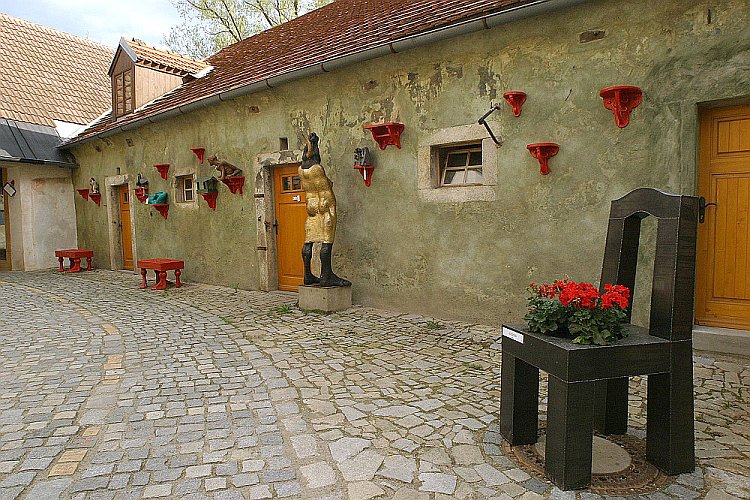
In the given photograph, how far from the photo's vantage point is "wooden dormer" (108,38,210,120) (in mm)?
10797

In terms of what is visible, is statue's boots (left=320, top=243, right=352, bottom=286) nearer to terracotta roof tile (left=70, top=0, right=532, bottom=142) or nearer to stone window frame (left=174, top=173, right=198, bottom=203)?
terracotta roof tile (left=70, top=0, right=532, bottom=142)

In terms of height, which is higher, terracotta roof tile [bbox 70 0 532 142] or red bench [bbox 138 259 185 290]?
terracotta roof tile [bbox 70 0 532 142]

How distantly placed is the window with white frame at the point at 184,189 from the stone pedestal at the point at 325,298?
164 inches

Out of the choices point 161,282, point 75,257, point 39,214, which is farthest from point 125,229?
point 161,282

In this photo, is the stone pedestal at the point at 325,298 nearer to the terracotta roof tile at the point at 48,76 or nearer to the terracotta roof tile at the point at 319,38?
the terracotta roof tile at the point at 319,38

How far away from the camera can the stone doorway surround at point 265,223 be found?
7938 mm

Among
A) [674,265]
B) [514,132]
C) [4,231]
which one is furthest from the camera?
[4,231]

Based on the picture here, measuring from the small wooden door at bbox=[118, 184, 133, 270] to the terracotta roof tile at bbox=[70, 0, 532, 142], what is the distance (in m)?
1.44

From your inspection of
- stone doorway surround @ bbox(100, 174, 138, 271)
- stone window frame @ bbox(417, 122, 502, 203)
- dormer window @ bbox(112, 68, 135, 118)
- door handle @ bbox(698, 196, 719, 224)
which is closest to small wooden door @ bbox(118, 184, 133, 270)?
stone doorway surround @ bbox(100, 174, 138, 271)

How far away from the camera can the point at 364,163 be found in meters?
6.37

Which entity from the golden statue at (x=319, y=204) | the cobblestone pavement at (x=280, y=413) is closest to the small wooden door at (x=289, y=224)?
the golden statue at (x=319, y=204)

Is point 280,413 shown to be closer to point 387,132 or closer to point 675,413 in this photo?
point 675,413

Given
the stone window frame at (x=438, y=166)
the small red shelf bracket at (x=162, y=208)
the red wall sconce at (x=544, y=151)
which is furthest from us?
the small red shelf bracket at (x=162, y=208)

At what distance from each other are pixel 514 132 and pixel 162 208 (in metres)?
7.23
